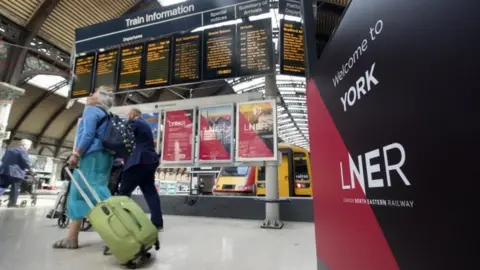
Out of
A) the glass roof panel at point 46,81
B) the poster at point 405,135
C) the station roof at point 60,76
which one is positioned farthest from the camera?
the glass roof panel at point 46,81

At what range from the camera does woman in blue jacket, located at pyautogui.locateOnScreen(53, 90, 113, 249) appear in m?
2.15

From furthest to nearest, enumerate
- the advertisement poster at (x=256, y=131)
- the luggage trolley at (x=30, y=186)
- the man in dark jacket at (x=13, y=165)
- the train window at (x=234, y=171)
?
the train window at (x=234, y=171) → the luggage trolley at (x=30, y=186) → the man in dark jacket at (x=13, y=165) → the advertisement poster at (x=256, y=131)

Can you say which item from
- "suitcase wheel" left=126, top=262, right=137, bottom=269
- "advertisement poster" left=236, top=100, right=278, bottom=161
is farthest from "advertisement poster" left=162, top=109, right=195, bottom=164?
"suitcase wheel" left=126, top=262, right=137, bottom=269

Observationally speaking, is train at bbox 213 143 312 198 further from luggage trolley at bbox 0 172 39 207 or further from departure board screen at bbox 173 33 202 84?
luggage trolley at bbox 0 172 39 207

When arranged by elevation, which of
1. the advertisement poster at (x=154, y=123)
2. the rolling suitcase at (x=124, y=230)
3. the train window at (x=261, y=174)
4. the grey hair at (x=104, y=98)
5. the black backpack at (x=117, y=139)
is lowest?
the rolling suitcase at (x=124, y=230)

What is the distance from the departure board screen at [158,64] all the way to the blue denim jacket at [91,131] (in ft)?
7.44

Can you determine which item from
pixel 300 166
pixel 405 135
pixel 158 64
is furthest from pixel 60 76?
pixel 405 135

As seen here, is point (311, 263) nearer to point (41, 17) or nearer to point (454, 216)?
point (454, 216)

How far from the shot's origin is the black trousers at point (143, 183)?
8.66ft

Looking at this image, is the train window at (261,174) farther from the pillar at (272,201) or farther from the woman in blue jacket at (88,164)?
the woman in blue jacket at (88,164)

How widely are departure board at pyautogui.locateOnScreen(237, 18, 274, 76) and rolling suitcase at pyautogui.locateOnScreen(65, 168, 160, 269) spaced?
8.89 feet

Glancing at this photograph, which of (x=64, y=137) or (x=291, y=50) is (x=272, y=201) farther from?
(x=64, y=137)

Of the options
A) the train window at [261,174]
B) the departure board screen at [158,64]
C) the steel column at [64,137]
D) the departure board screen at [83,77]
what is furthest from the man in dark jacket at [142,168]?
the steel column at [64,137]

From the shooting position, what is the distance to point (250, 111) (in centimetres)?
408
